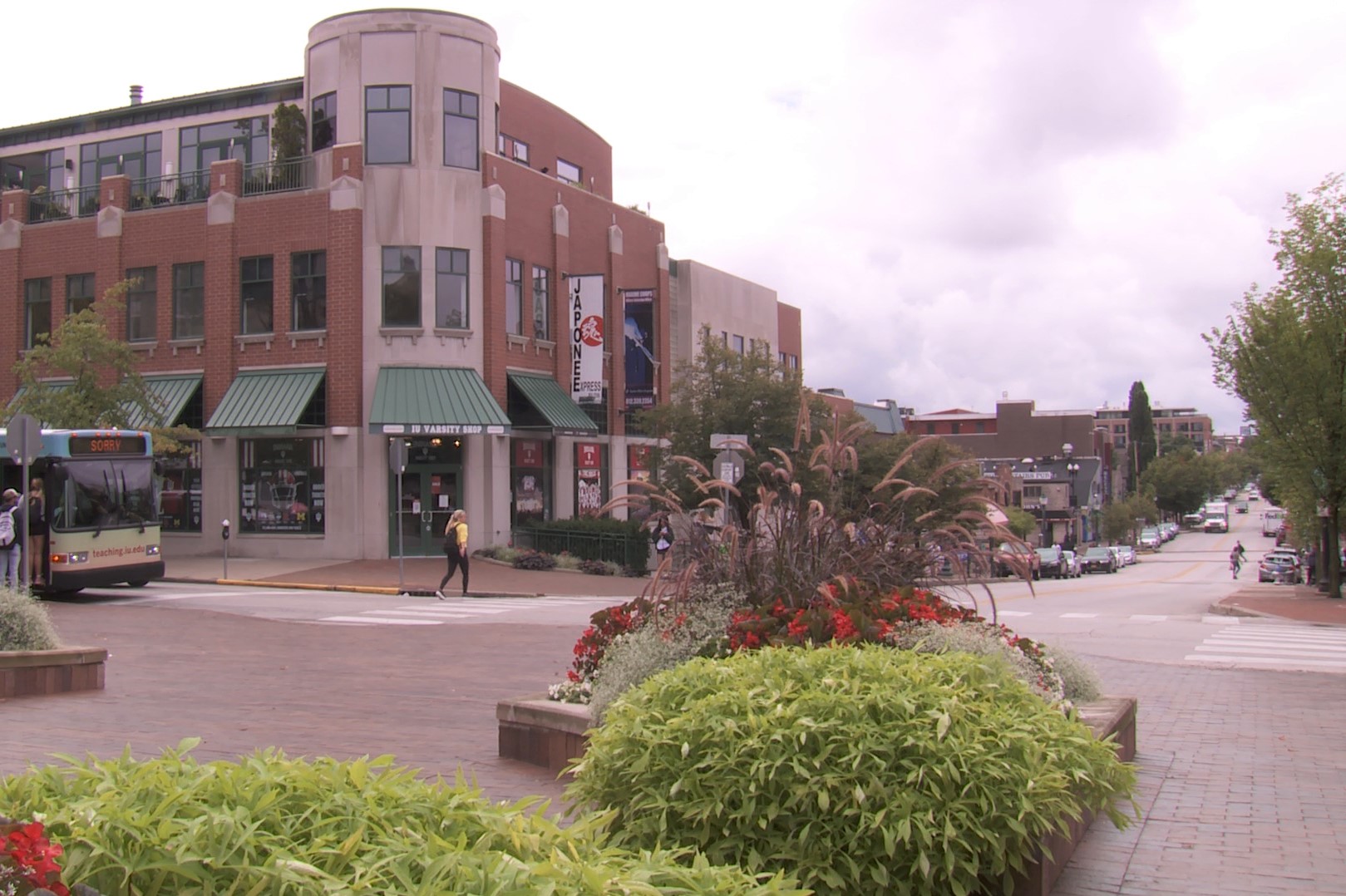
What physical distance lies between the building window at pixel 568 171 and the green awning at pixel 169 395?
14906 mm

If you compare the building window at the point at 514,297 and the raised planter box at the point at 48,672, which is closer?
the raised planter box at the point at 48,672

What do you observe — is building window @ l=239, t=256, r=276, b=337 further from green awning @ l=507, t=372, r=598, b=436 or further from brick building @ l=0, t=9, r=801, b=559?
green awning @ l=507, t=372, r=598, b=436

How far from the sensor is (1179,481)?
520ft

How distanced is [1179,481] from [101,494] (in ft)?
510

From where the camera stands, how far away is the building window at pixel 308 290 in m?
34.9

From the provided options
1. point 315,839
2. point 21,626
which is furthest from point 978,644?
point 21,626

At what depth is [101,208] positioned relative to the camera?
37781 mm

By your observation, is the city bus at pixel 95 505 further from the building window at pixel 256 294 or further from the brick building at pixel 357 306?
the building window at pixel 256 294

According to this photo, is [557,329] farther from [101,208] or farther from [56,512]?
[56,512]

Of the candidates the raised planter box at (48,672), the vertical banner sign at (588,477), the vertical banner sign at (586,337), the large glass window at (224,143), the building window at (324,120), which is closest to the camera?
the raised planter box at (48,672)

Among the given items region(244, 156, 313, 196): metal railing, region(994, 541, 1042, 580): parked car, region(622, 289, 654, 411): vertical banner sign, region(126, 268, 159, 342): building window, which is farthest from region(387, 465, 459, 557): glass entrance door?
region(994, 541, 1042, 580): parked car

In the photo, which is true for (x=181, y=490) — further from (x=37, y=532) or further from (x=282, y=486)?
(x=37, y=532)

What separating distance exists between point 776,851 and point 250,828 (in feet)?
6.42

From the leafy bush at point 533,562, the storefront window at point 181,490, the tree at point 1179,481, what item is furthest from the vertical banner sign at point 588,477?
the tree at point 1179,481
